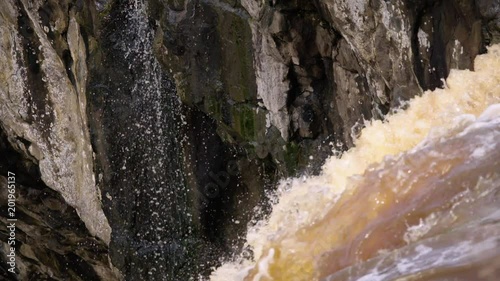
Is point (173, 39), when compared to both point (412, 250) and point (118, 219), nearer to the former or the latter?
point (118, 219)

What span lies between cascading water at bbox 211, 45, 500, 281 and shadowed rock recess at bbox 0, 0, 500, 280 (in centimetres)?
218

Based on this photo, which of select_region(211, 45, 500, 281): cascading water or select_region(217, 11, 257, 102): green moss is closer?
Result: select_region(211, 45, 500, 281): cascading water

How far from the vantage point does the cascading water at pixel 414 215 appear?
293 centimetres

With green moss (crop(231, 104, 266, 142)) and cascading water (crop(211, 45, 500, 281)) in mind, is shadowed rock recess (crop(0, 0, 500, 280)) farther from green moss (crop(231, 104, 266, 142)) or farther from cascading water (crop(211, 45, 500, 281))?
cascading water (crop(211, 45, 500, 281))

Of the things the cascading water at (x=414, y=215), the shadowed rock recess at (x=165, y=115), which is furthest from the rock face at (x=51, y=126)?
the cascading water at (x=414, y=215)

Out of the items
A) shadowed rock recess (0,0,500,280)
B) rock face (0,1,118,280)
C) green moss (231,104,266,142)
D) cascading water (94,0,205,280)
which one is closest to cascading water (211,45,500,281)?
shadowed rock recess (0,0,500,280)

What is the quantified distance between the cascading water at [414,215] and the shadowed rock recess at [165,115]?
2184 millimetres

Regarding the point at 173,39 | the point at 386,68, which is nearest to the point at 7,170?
the point at 173,39

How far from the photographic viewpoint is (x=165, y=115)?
8531 millimetres

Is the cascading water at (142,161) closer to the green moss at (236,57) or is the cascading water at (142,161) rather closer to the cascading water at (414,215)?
the green moss at (236,57)

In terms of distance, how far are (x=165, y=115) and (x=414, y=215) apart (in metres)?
5.62

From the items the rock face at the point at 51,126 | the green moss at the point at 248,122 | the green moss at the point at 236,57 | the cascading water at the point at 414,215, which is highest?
the rock face at the point at 51,126

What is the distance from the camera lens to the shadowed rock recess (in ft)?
24.0

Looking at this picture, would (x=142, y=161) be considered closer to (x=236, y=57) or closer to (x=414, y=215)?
(x=236, y=57)
